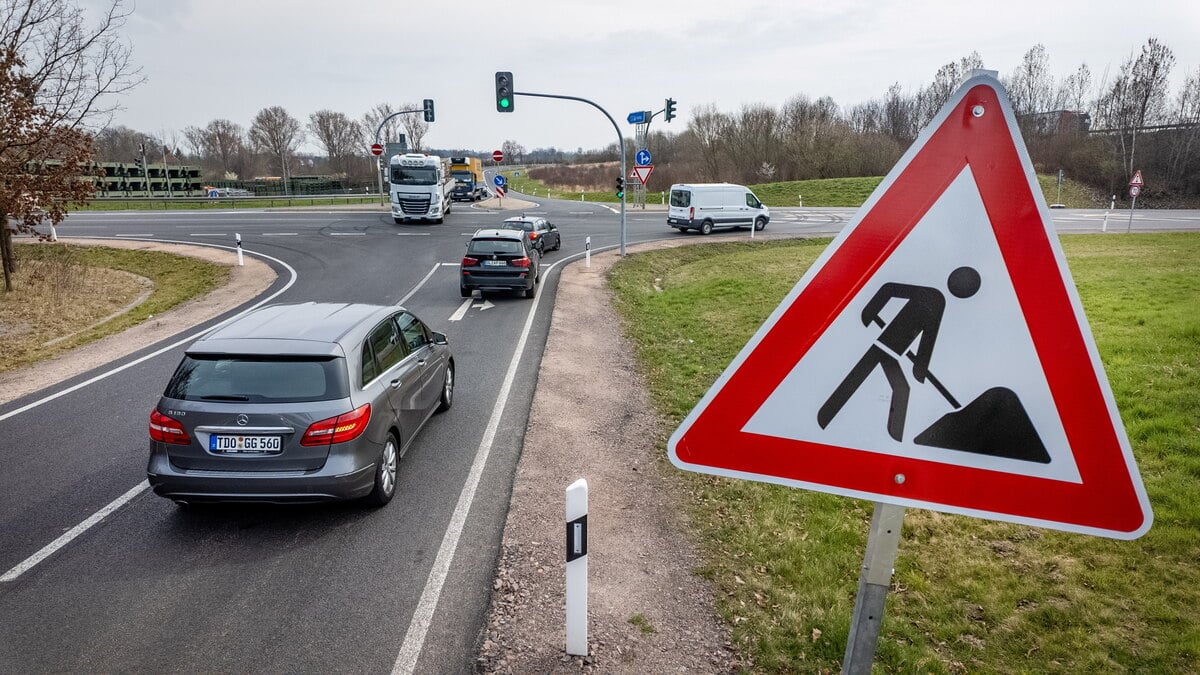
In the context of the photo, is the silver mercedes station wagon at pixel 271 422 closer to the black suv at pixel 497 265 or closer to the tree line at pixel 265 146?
the black suv at pixel 497 265

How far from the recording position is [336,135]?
9469cm

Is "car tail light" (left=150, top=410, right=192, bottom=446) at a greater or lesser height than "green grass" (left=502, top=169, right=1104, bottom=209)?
lesser

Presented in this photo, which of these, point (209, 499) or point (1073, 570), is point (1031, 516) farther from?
point (209, 499)

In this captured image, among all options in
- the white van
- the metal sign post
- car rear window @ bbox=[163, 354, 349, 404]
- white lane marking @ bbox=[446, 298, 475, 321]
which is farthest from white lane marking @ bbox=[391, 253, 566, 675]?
the white van

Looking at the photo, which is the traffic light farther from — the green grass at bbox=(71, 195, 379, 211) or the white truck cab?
the green grass at bbox=(71, 195, 379, 211)

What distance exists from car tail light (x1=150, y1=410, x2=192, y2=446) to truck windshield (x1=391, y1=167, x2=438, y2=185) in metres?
29.6

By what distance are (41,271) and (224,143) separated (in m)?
88.8

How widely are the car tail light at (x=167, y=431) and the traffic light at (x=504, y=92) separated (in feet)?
63.2

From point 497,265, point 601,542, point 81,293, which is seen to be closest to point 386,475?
point 601,542

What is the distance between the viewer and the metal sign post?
1.73 meters

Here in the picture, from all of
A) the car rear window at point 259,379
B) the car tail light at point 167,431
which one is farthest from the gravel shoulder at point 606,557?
the car tail light at point 167,431

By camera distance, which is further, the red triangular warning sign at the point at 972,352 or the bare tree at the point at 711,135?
the bare tree at the point at 711,135

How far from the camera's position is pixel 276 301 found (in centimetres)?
1633

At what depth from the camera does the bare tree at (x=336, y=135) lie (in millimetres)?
93625
